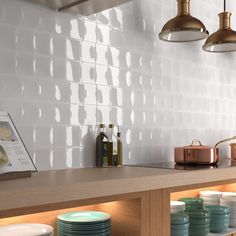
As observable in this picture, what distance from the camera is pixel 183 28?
2.12 metres

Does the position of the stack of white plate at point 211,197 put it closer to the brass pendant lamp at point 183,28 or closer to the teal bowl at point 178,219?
the teal bowl at point 178,219

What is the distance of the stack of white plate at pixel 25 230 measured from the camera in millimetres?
1481

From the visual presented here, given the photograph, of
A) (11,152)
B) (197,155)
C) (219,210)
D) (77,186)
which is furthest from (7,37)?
(219,210)

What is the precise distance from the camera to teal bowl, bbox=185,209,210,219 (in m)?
2.14

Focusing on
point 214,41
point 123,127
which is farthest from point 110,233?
point 214,41

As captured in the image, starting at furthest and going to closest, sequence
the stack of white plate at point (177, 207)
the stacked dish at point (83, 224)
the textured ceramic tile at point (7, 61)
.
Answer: the stack of white plate at point (177, 207) < the textured ceramic tile at point (7, 61) < the stacked dish at point (83, 224)

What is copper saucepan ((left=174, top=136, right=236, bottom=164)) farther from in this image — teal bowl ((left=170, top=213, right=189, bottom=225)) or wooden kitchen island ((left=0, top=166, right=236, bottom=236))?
teal bowl ((left=170, top=213, right=189, bottom=225))

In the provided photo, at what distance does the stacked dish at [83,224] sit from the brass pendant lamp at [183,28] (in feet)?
3.47

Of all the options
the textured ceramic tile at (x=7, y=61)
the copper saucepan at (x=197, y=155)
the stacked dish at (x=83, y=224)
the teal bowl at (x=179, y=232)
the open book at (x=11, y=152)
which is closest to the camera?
the open book at (x=11, y=152)

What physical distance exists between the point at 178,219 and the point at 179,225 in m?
0.03

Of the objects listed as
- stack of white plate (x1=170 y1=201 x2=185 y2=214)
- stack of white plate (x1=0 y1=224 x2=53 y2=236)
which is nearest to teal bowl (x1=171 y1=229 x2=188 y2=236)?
stack of white plate (x1=170 y1=201 x2=185 y2=214)

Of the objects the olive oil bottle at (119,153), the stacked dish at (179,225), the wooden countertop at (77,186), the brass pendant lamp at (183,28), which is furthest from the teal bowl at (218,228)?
the brass pendant lamp at (183,28)

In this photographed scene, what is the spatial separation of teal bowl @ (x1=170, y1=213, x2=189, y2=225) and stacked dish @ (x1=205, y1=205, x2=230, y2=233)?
1.10ft

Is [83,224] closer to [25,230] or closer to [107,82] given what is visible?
[25,230]
